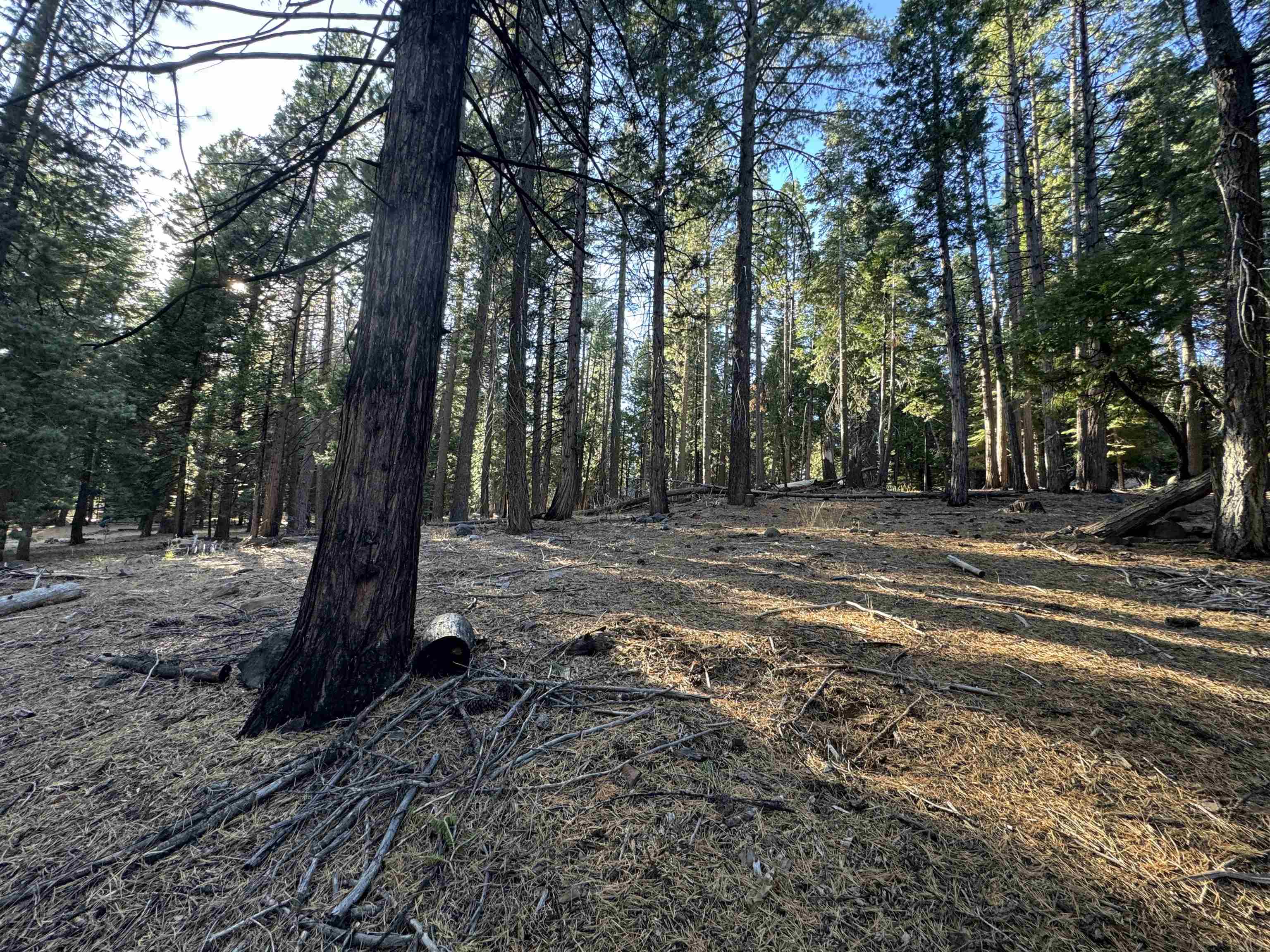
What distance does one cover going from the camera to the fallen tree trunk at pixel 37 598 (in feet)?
16.4

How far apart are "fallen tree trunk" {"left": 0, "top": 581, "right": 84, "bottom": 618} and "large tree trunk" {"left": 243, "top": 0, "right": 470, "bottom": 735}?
565cm

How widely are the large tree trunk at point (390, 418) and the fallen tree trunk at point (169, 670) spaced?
2.68 ft

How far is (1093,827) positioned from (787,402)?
25586mm

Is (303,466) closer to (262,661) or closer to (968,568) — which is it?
(262,661)

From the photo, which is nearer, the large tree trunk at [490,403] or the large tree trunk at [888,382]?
the large tree trunk at [490,403]

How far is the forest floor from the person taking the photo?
4.50ft

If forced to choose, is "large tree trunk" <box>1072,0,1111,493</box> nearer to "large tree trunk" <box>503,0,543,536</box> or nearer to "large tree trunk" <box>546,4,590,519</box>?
"large tree trunk" <box>546,4,590,519</box>

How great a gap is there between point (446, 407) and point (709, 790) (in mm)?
18620

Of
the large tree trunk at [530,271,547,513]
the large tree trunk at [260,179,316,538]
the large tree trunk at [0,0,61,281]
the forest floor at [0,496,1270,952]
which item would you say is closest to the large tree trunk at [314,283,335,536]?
the large tree trunk at [260,179,316,538]

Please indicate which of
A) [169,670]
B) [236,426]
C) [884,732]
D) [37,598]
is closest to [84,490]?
[236,426]

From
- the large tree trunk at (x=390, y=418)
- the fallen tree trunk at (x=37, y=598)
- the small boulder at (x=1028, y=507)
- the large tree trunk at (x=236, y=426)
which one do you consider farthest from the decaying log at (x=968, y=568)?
the large tree trunk at (x=236, y=426)

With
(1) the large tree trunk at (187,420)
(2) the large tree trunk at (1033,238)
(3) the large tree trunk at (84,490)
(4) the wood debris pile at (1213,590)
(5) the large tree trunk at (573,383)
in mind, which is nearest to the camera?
(4) the wood debris pile at (1213,590)

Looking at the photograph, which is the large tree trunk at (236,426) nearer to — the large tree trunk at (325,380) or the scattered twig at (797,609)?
the large tree trunk at (325,380)

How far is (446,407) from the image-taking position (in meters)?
18.2
